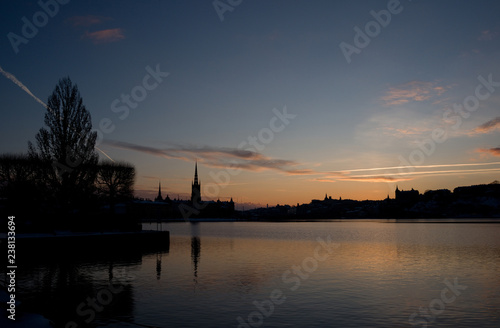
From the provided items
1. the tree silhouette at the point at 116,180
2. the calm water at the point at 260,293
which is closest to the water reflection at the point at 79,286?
the calm water at the point at 260,293

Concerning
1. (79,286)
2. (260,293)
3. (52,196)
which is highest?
(52,196)

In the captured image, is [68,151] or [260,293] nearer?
[260,293]

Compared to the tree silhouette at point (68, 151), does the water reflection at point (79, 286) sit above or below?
below

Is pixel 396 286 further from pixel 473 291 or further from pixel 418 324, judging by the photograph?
pixel 418 324

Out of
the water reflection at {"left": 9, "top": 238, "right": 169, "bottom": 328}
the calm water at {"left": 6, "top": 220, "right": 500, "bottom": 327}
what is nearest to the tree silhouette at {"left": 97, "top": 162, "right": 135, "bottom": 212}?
the water reflection at {"left": 9, "top": 238, "right": 169, "bottom": 328}

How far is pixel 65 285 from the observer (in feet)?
→ 90.9

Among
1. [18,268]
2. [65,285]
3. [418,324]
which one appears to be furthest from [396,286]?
[18,268]

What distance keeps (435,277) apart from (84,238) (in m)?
36.0

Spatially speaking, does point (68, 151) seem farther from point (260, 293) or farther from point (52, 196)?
point (260, 293)

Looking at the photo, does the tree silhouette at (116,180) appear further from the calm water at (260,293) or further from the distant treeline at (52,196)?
the calm water at (260,293)

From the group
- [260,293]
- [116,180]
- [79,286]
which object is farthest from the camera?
[116,180]

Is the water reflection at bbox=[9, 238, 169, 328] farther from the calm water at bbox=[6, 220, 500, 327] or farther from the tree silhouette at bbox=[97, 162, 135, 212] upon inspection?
the tree silhouette at bbox=[97, 162, 135, 212]

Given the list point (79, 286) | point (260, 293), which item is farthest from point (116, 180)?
→ point (260, 293)

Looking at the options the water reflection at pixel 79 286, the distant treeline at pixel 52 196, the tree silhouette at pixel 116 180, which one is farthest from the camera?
the tree silhouette at pixel 116 180
